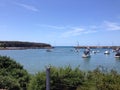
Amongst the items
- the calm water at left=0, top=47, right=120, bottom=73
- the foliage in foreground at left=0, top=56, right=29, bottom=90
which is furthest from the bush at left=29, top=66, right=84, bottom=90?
the calm water at left=0, top=47, right=120, bottom=73

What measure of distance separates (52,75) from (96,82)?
2.29 metres

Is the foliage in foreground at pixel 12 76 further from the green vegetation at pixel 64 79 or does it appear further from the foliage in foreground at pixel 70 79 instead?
the foliage in foreground at pixel 70 79

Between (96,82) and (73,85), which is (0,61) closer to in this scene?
(73,85)

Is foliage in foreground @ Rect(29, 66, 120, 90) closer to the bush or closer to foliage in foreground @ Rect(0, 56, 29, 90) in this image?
the bush

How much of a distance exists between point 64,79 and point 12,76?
371 centimetres

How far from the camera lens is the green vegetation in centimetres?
1087

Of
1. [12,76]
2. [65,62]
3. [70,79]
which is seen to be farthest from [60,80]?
[65,62]

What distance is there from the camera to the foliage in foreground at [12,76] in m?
13.9

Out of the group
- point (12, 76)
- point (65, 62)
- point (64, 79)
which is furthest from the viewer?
point (65, 62)

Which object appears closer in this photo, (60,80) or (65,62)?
(60,80)

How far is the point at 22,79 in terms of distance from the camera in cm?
1530

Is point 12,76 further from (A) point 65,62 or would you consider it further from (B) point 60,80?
(A) point 65,62

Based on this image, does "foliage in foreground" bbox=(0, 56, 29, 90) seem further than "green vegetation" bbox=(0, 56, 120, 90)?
Yes

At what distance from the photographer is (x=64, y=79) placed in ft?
41.5
